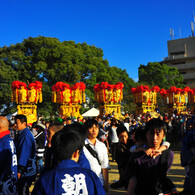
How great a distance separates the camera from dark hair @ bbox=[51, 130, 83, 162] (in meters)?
1.55

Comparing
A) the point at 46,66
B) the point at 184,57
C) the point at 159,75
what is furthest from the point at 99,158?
the point at 184,57

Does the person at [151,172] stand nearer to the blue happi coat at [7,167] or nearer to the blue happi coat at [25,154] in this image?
the blue happi coat at [7,167]

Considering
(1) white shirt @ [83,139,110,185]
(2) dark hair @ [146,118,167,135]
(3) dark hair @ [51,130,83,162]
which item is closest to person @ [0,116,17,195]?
(1) white shirt @ [83,139,110,185]

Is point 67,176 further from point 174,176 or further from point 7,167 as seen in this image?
point 174,176

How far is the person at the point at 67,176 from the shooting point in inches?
56.2

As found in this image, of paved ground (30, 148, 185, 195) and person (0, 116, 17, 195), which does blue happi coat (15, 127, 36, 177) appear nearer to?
person (0, 116, 17, 195)

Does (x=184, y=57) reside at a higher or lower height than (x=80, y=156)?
higher

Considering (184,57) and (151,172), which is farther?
(184,57)

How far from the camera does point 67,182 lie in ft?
4.75

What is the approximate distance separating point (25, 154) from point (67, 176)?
7.54 feet

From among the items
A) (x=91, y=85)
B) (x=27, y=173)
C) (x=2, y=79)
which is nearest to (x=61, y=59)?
(x=91, y=85)

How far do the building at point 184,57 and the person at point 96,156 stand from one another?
47.3 meters

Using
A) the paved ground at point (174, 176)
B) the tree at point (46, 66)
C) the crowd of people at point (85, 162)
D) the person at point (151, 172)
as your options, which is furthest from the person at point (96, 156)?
the tree at point (46, 66)

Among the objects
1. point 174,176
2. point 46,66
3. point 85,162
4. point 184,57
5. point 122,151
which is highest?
point 184,57
